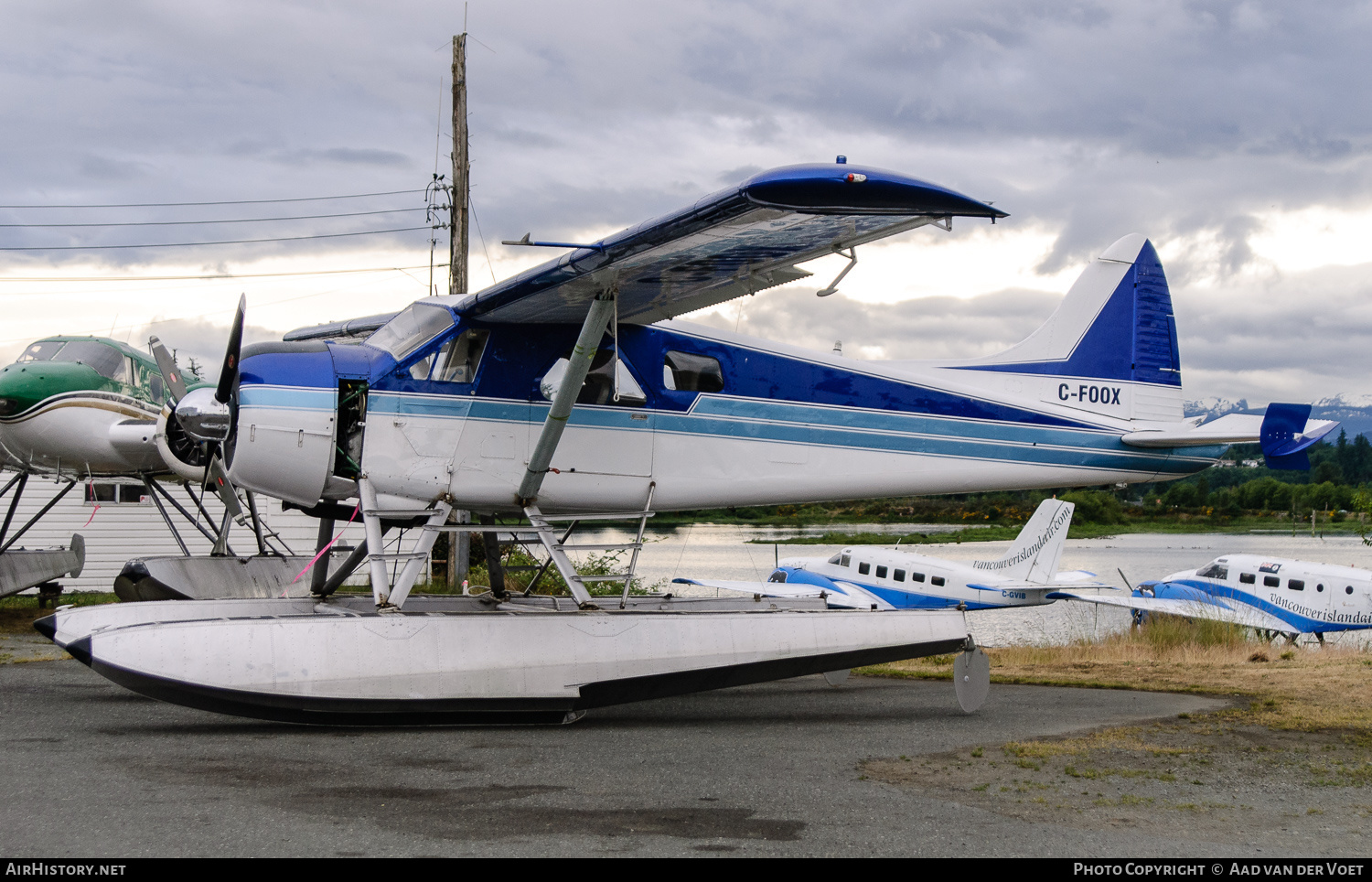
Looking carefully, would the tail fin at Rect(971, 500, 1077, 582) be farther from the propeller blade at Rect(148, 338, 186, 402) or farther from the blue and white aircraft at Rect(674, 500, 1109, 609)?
the propeller blade at Rect(148, 338, 186, 402)

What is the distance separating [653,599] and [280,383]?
12.8 ft

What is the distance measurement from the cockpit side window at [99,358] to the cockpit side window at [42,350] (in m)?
0.07

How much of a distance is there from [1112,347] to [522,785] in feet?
25.5

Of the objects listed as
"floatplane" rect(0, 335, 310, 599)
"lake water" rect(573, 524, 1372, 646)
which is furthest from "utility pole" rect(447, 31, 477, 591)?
"lake water" rect(573, 524, 1372, 646)

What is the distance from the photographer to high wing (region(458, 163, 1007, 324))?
19.4 feet

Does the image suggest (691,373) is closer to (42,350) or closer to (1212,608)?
(42,350)

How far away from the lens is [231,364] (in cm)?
786

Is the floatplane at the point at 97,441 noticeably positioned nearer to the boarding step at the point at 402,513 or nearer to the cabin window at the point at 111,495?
the boarding step at the point at 402,513

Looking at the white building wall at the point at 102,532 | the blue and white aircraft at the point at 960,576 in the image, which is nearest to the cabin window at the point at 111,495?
the white building wall at the point at 102,532

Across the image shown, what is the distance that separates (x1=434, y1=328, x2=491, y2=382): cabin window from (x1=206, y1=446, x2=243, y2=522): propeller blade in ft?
6.50

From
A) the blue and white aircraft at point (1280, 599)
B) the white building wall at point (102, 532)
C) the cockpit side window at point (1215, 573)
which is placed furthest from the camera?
the cockpit side window at point (1215, 573)

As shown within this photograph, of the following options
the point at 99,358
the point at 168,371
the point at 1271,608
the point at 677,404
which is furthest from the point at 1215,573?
the point at 99,358

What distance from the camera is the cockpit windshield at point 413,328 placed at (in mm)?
8453
